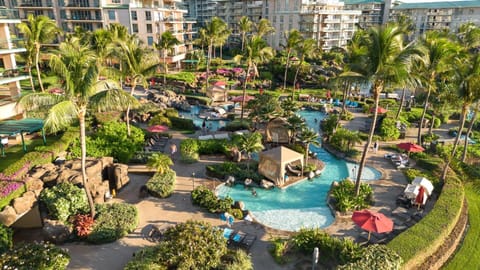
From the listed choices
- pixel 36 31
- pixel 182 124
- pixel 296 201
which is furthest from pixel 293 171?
pixel 36 31

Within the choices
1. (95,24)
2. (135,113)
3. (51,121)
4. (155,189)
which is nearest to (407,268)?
(155,189)

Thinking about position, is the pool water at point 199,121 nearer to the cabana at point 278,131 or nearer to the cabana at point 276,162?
the cabana at point 278,131

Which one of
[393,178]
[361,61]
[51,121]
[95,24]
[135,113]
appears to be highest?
[95,24]

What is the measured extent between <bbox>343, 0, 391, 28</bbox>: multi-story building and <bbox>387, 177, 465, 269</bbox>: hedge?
111 metres

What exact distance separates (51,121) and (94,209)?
6.85 m

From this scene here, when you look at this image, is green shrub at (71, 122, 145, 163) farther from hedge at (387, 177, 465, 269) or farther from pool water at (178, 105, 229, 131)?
hedge at (387, 177, 465, 269)

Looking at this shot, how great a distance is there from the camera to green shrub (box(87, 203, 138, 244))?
17.7 metres

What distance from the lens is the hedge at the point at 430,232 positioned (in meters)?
16.2

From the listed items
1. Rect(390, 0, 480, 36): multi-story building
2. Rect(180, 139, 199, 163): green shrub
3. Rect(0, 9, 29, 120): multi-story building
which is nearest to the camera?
Rect(180, 139, 199, 163): green shrub

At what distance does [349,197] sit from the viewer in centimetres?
2198

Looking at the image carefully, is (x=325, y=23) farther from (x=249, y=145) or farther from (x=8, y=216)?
(x=8, y=216)

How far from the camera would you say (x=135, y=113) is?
38750 mm

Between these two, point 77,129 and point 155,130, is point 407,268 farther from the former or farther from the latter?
point 77,129

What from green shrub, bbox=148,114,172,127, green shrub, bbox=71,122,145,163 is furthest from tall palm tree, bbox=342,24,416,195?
green shrub, bbox=148,114,172,127
